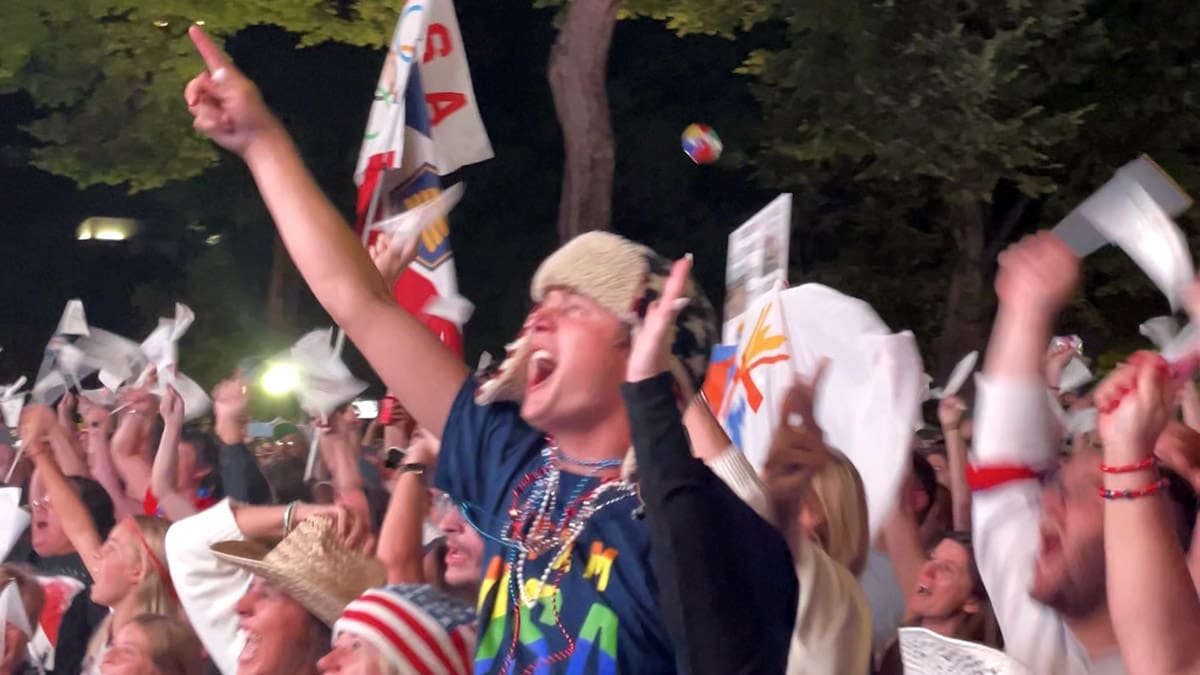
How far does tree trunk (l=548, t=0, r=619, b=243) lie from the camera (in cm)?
1137

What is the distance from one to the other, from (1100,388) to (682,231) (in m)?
16.0

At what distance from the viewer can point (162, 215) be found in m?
19.7

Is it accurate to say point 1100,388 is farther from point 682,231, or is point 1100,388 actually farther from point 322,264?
point 682,231

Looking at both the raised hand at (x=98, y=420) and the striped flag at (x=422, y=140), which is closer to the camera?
the striped flag at (x=422, y=140)

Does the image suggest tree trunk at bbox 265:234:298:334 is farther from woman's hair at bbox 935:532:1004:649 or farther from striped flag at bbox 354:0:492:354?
woman's hair at bbox 935:532:1004:649

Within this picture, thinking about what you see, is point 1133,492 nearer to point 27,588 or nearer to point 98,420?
point 27,588

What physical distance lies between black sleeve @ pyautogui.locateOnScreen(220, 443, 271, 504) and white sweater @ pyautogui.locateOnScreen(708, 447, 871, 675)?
3417 mm

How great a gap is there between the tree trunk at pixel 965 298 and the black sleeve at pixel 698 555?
1243cm

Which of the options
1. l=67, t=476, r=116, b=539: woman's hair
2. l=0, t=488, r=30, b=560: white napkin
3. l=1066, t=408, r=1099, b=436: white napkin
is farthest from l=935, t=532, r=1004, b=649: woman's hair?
l=0, t=488, r=30, b=560: white napkin

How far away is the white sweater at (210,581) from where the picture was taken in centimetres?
352

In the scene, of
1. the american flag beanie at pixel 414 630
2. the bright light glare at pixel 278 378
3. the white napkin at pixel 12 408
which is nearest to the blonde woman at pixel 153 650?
the american flag beanie at pixel 414 630

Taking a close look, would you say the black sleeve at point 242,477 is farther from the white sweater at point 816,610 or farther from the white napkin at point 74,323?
the white sweater at point 816,610

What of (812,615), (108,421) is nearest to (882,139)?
(108,421)

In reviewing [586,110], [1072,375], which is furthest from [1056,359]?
[586,110]
